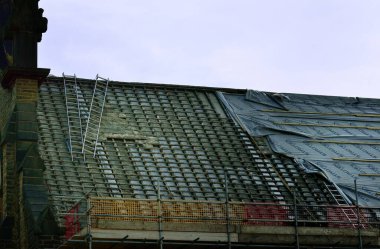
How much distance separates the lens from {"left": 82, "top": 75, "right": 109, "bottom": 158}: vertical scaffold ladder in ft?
116

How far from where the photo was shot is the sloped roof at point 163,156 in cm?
3361

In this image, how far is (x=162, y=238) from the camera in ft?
95.1

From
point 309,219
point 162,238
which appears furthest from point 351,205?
point 162,238

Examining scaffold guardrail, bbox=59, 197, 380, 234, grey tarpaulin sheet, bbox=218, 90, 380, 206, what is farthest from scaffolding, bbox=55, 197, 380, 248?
grey tarpaulin sheet, bbox=218, 90, 380, 206

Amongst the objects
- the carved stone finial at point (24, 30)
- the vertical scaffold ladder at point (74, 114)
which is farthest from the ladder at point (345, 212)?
the carved stone finial at point (24, 30)

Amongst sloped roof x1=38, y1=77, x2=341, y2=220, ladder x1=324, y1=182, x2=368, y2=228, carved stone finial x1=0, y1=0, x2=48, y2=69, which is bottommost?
ladder x1=324, y1=182, x2=368, y2=228

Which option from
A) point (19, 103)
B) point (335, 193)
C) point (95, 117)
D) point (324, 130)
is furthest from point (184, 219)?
point (324, 130)

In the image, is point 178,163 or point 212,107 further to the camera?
point 212,107

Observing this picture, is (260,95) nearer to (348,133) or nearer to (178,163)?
(348,133)

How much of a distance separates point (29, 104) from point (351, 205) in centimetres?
997

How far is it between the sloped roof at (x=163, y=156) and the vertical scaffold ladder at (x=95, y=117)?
19 cm

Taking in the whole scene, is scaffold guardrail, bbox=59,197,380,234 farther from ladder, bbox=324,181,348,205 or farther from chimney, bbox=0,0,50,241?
chimney, bbox=0,0,50,241

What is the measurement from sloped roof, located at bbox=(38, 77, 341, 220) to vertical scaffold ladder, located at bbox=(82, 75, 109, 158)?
0.19 m

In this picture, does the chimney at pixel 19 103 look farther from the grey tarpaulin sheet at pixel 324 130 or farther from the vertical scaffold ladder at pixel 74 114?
→ the grey tarpaulin sheet at pixel 324 130
